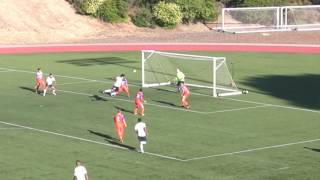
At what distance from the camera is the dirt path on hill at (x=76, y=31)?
262 ft

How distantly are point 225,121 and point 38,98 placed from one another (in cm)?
1248

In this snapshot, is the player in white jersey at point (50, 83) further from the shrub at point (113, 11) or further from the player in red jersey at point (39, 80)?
the shrub at point (113, 11)

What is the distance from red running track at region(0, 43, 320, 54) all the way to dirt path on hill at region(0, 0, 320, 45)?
11.9 feet

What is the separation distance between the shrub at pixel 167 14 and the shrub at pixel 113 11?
312cm

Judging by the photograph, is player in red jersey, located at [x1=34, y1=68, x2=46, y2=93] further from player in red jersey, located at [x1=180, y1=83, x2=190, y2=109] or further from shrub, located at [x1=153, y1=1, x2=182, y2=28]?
shrub, located at [x1=153, y1=1, x2=182, y2=28]

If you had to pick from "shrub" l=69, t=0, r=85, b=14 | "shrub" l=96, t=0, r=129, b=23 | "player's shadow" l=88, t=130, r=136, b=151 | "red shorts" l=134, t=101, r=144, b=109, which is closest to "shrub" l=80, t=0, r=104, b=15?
"shrub" l=96, t=0, r=129, b=23

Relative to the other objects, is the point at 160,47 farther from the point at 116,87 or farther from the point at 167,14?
the point at 116,87

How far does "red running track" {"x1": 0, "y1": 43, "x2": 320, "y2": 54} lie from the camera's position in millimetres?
73500

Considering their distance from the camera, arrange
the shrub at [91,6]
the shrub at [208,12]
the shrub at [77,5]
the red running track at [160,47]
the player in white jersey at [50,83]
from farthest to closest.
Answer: the shrub at [208,12], the shrub at [77,5], the shrub at [91,6], the red running track at [160,47], the player in white jersey at [50,83]

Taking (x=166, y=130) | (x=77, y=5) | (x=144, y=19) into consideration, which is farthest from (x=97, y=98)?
(x=77, y=5)

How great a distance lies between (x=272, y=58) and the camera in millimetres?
67812

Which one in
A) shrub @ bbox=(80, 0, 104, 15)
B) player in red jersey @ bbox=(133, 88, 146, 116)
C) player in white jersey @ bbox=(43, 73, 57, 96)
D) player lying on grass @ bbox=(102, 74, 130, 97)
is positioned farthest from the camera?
shrub @ bbox=(80, 0, 104, 15)

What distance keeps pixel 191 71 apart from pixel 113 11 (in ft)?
110

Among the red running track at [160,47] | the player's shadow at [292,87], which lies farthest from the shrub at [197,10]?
the player's shadow at [292,87]
